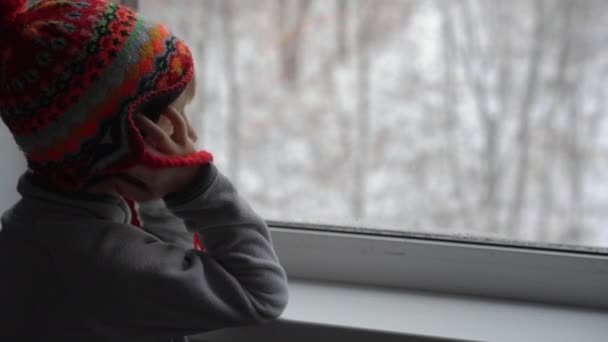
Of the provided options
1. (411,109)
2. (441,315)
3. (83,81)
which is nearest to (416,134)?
(411,109)

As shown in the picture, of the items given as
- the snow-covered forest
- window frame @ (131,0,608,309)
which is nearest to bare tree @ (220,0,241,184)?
the snow-covered forest

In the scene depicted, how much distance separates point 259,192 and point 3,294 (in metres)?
0.44

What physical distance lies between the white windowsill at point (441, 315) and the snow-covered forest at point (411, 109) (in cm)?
11

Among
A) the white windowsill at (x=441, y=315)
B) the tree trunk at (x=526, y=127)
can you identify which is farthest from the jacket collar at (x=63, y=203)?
the tree trunk at (x=526, y=127)

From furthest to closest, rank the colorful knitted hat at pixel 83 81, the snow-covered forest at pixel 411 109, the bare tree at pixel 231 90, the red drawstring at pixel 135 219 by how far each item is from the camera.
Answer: the bare tree at pixel 231 90 < the snow-covered forest at pixel 411 109 < the red drawstring at pixel 135 219 < the colorful knitted hat at pixel 83 81

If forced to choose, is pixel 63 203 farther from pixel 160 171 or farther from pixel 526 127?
pixel 526 127

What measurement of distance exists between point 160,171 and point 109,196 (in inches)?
3.1

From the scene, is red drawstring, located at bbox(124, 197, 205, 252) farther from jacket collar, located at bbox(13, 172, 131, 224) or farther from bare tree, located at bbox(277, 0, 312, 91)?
bare tree, located at bbox(277, 0, 312, 91)

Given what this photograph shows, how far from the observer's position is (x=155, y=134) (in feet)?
2.16

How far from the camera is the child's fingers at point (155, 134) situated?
2.14 ft

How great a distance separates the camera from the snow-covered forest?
0.87m

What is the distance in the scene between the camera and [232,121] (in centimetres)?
102

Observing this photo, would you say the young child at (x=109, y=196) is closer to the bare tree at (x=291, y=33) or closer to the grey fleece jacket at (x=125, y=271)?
the grey fleece jacket at (x=125, y=271)

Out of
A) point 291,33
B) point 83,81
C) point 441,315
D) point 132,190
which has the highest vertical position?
point 291,33
